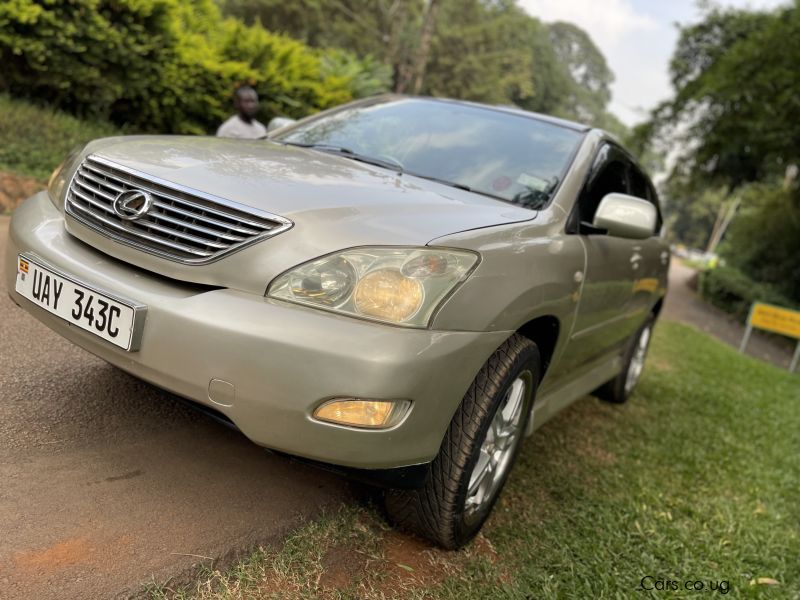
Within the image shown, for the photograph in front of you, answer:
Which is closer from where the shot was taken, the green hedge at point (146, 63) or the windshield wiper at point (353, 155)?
the windshield wiper at point (353, 155)

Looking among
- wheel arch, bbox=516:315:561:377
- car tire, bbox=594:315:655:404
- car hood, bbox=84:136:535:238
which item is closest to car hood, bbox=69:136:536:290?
car hood, bbox=84:136:535:238

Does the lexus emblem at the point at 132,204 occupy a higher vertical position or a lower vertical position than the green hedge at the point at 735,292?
higher

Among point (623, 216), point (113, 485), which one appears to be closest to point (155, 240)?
point (113, 485)

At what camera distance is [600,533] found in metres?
3.00

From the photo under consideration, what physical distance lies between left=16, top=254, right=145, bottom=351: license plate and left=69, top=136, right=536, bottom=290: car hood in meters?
0.15

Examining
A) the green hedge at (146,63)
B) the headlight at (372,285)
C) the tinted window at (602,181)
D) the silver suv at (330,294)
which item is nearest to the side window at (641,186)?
the tinted window at (602,181)

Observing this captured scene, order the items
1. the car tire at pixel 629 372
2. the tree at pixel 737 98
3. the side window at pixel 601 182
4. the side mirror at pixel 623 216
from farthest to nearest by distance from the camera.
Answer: the tree at pixel 737 98
the car tire at pixel 629 372
the side window at pixel 601 182
the side mirror at pixel 623 216

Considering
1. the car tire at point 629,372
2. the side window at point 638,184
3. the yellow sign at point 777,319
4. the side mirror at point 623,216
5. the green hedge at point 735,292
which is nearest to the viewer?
the side mirror at point 623,216

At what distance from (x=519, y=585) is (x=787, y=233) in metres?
18.8

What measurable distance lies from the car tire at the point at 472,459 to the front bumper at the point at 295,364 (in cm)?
16

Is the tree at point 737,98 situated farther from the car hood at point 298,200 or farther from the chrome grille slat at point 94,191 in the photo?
the chrome grille slat at point 94,191

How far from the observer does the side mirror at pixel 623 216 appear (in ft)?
9.85

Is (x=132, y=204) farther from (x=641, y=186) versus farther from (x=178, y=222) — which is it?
(x=641, y=186)

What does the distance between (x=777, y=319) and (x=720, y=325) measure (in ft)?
19.0
